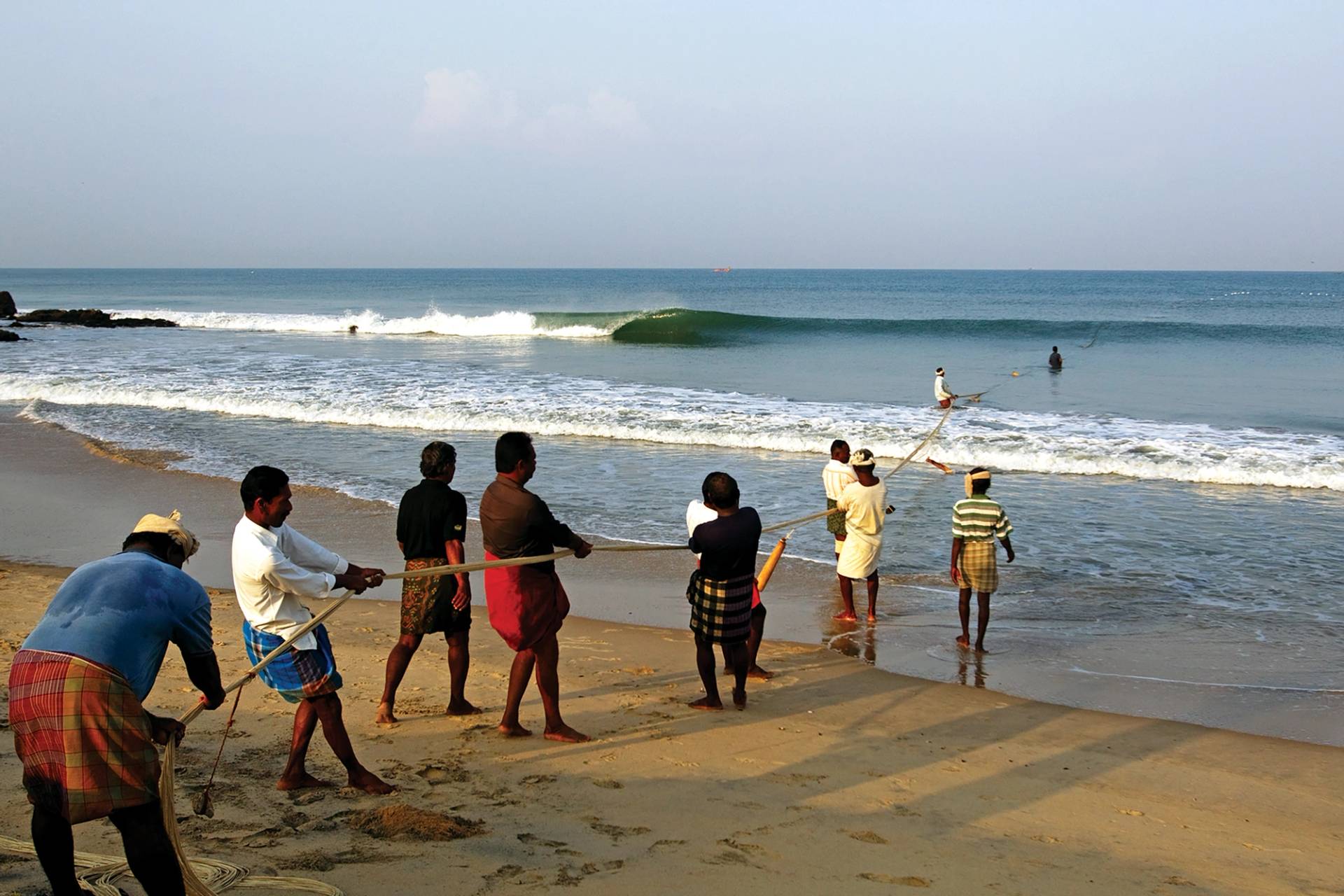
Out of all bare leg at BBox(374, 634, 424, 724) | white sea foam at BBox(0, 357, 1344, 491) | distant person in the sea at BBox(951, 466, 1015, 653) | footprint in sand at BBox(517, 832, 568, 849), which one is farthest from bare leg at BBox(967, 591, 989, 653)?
white sea foam at BBox(0, 357, 1344, 491)

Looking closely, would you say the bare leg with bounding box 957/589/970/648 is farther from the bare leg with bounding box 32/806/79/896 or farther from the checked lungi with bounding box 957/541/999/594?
the bare leg with bounding box 32/806/79/896

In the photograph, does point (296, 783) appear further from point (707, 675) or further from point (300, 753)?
point (707, 675)

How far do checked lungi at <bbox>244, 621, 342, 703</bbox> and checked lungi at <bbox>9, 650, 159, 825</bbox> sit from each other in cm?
122

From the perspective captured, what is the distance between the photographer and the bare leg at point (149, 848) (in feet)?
10.4

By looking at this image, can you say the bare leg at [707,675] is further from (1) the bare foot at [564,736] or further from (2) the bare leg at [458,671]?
(2) the bare leg at [458,671]

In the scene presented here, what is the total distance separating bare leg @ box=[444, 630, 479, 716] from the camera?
5637 mm

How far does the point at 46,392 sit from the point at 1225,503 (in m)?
21.3

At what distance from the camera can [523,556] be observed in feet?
16.7

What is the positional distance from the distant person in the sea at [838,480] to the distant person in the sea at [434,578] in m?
3.26

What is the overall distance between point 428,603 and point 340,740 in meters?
1.14

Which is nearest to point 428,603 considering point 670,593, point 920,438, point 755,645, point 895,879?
point 755,645

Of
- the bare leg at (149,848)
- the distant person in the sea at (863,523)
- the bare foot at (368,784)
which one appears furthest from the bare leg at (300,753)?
the distant person in the sea at (863,523)

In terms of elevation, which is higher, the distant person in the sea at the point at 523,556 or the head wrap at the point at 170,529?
the head wrap at the point at 170,529

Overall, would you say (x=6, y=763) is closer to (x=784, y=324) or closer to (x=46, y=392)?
(x=46, y=392)
